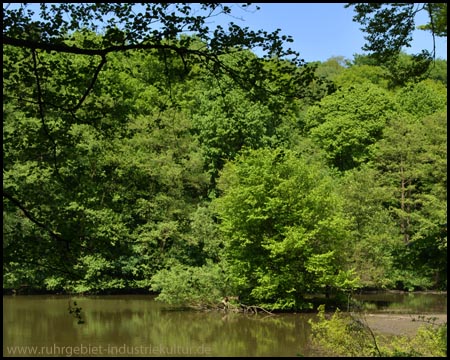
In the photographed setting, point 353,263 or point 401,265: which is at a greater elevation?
point 401,265

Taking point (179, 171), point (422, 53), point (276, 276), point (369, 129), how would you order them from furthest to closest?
1. point (369, 129)
2. point (179, 171)
3. point (276, 276)
4. point (422, 53)

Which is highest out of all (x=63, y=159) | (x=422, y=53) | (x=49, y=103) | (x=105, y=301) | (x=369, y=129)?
(x=369, y=129)

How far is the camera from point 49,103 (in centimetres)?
565

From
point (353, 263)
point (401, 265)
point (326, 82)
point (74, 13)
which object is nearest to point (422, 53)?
point (326, 82)

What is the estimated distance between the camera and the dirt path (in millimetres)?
14480

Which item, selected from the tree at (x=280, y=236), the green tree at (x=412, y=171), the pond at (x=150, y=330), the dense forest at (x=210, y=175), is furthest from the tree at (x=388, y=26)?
the green tree at (x=412, y=171)

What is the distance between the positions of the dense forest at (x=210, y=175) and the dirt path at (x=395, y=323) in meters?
1.62

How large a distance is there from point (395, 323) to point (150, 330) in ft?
22.1

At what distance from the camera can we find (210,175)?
27.3 metres

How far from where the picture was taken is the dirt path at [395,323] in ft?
47.5

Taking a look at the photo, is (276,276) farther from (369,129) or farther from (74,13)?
(369,129)

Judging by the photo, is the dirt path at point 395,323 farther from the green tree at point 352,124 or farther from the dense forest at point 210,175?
the green tree at point 352,124

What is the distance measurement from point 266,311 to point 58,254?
13745 millimetres

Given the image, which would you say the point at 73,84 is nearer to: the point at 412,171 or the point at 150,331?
the point at 150,331
